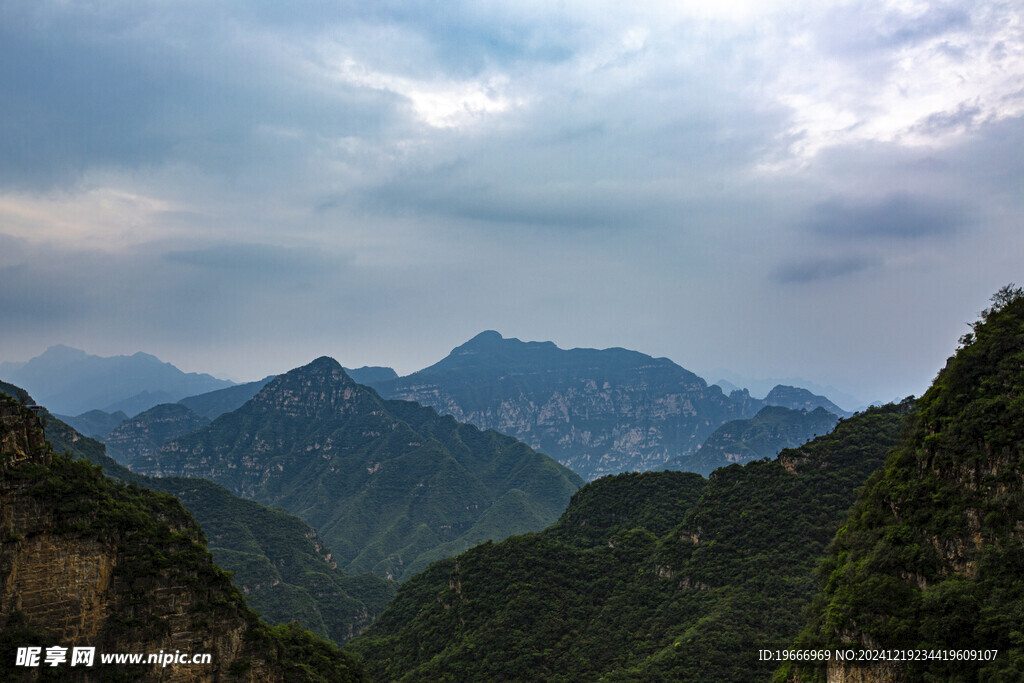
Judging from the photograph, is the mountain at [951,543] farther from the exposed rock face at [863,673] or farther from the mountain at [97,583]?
the mountain at [97,583]

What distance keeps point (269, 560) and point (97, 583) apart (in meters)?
137

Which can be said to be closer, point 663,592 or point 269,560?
point 663,592

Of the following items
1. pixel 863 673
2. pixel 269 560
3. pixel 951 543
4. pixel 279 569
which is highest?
pixel 951 543

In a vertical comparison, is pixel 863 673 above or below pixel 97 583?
below

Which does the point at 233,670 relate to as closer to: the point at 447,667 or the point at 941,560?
the point at 447,667

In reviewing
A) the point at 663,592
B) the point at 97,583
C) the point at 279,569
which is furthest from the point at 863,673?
the point at 279,569

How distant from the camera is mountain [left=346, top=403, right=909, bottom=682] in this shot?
69312 mm

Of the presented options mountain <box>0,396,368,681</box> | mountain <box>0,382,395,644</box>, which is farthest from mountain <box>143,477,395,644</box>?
mountain <box>0,396,368,681</box>

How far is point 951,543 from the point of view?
39.3 m

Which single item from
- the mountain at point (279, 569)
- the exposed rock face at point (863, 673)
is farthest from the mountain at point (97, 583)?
the mountain at point (279, 569)

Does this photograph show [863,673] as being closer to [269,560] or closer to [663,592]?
[663,592]

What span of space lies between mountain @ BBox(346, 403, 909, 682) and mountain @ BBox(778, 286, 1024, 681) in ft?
70.3

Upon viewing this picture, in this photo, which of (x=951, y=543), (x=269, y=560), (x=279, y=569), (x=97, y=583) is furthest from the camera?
(x=279, y=569)

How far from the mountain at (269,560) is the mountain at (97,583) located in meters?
97.7
